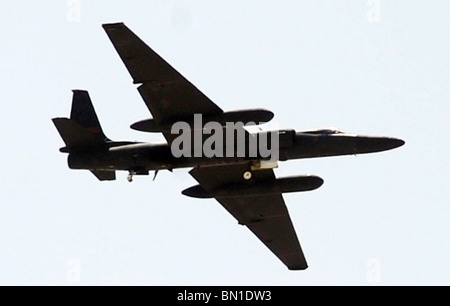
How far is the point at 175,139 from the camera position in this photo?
40.6 meters

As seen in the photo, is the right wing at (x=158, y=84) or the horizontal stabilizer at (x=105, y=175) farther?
the horizontal stabilizer at (x=105, y=175)

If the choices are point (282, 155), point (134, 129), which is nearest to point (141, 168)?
point (134, 129)

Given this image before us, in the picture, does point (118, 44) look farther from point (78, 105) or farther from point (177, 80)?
point (78, 105)

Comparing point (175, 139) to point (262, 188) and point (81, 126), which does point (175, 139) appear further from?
point (262, 188)

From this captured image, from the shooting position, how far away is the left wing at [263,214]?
142ft

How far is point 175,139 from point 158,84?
244 cm

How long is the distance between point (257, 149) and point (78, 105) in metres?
7.30

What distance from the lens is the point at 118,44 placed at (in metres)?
37.8

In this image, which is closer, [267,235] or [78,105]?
[78,105]

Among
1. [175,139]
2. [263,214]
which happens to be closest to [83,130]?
[175,139]

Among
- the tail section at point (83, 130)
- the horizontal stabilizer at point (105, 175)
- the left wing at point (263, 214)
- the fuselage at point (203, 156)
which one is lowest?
the left wing at point (263, 214)

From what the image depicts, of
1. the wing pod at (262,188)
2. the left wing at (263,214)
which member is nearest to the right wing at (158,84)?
the left wing at (263,214)

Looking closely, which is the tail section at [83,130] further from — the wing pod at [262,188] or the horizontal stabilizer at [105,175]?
the wing pod at [262,188]

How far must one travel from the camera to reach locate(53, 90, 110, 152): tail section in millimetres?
41250
